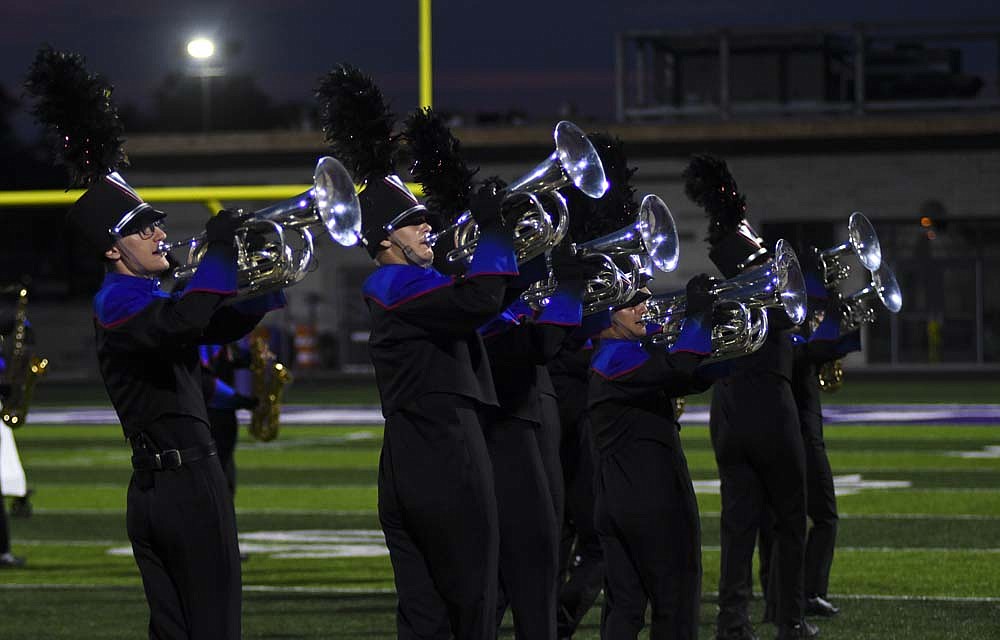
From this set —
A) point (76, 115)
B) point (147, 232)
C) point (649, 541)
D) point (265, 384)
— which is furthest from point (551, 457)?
point (265, 384)

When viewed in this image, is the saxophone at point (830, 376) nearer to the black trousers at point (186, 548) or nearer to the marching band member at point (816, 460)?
the marching band member at point (816, 460)

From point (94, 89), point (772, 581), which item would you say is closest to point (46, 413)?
point (772, 581)

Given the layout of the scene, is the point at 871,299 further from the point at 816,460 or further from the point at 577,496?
the point at 577,496

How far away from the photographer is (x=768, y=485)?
716 centimetres

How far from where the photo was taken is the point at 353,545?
10641mm

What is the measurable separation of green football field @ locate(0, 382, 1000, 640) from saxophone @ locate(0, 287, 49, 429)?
87 centimetres

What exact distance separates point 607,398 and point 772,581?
218cm

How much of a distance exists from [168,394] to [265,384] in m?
6.17

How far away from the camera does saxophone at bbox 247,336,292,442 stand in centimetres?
1080

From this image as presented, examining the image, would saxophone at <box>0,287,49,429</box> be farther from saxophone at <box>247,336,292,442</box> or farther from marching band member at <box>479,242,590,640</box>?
marching band member at <box>479,242,590,640</box>

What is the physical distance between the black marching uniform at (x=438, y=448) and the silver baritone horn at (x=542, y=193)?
165 mm

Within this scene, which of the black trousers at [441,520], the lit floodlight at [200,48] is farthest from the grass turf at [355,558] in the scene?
the lit floodlight at [200,48]

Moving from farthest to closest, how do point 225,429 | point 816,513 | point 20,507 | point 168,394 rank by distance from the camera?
1. point 20,507
2. point 225,429
3. point 816,513
4. point 168,394

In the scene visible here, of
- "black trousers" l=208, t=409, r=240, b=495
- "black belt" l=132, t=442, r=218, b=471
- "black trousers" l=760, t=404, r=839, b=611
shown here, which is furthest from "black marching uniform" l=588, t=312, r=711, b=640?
"black trousers" l=208, t=409, r=240, b=495
